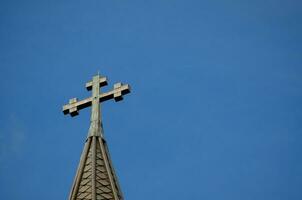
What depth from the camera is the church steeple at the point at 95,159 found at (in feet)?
115

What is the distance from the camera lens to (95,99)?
3900cm

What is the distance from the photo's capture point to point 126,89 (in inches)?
1505

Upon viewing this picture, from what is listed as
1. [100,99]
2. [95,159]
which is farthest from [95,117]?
[95,159]

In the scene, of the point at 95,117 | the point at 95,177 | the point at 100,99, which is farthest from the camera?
the point at 100,99

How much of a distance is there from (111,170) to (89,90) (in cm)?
489

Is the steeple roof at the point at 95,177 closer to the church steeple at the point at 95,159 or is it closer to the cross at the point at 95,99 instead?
the church steeple at the point at 95,159

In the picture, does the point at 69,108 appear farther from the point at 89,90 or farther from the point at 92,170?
the point at 92,170

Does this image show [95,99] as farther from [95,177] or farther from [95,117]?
[95,177]

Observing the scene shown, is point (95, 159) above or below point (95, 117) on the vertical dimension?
below

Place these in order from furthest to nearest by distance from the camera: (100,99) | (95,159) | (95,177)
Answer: (100,99)
(95,159)
(95,177)

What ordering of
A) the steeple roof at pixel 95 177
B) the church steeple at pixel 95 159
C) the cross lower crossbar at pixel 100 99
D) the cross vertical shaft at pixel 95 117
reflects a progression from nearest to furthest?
1. the steeple roof at pixel 95 177
2. the church steeple at pixel 95 159
3. the cross vertical shaft at pixel 95 117
4. the cross lower crossbar at pixel 100 99

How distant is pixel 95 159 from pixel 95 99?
3504 millimetres

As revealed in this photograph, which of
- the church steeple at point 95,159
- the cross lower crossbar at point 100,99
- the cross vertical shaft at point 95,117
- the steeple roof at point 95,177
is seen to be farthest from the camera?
the cross lower crossbar at point 100,99

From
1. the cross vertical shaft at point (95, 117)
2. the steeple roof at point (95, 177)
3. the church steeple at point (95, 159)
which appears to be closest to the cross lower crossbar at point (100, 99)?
the church steeple at point (95, 159)
